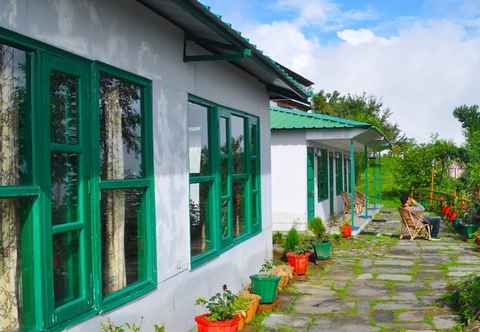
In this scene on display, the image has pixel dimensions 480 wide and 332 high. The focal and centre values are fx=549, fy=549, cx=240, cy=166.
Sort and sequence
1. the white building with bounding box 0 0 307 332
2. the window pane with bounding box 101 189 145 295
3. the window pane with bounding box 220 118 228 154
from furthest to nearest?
the window pane with bounding box 220 118 228 154
the window pane with bounding box 101 189 145 295
the white building with bounding box 0 0 307 332

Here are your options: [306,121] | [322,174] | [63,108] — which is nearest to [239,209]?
[63,108]

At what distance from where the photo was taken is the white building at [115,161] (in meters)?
3.09

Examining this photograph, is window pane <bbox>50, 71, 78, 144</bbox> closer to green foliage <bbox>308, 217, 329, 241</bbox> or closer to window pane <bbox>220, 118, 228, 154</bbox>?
window pane <bbox>220, 118, 228, 154</bbox>

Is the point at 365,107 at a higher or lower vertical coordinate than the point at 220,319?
higher

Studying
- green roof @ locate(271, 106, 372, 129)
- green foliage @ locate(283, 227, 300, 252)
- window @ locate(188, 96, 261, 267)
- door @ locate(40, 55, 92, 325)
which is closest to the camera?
door @ locate(40, 55, 92, 325)

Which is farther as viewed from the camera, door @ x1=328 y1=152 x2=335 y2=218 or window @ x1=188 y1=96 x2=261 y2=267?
door @ x1=328 y1=152 x2=335 y2=218

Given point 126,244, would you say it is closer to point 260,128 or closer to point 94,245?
point 94,245

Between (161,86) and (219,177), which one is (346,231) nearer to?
(219,177)

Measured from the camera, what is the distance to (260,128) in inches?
339

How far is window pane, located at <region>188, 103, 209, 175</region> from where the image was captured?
19.1 ft

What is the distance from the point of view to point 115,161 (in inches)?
164

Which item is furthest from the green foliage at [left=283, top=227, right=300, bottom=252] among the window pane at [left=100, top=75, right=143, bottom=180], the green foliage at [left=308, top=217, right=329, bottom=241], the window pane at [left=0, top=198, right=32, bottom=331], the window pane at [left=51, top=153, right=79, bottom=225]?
the window pane at [left=0, top=198, right=32, bottom=331]

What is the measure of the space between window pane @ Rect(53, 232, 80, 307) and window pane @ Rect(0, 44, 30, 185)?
19.7 inches

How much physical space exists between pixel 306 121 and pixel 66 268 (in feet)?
36.6
